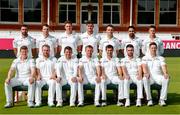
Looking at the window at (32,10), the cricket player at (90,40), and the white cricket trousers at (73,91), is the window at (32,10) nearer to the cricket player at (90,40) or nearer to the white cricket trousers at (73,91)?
the cricket player at (90,40)

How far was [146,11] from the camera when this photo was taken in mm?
29312

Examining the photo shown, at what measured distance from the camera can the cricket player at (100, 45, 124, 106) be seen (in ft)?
32.0

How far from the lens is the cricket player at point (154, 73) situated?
973 centimetres

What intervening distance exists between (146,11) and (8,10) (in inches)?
328

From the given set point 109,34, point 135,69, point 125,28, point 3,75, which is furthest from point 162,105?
point 125,28

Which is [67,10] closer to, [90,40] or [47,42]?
[90,40]

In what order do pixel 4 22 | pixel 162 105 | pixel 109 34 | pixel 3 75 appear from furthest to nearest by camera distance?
pixel 4 22 < pixel 3 75 < pixel 109 34 < pixel 162 105

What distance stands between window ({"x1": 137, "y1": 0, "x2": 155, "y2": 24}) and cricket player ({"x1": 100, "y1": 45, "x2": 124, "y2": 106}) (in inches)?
767

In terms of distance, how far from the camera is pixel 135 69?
10.0 metres

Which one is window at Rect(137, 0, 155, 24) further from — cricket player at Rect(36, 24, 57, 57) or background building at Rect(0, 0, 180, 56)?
cricket player at Rect(36, 24, 57, 57)

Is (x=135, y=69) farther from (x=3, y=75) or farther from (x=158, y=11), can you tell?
(x=158, y=11)

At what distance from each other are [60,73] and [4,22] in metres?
19.7

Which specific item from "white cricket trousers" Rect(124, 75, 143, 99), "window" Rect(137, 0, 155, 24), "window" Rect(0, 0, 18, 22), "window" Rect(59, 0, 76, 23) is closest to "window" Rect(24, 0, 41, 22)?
"window" Rect(0, 0, 18, 22)

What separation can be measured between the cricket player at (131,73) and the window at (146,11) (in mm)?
19360
